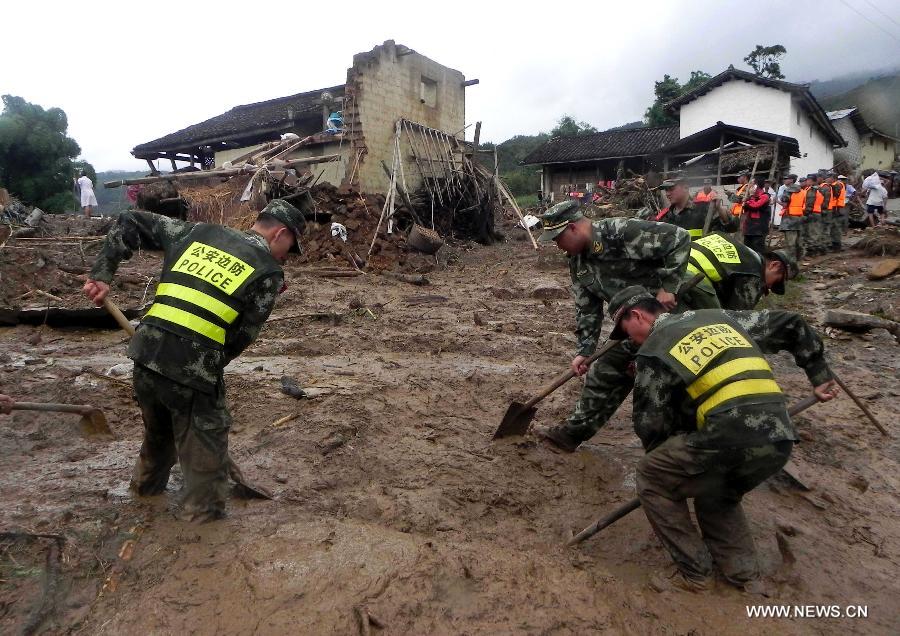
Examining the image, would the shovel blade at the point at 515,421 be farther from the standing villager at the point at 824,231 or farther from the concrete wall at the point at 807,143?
the concrete wall at the point at 807,143

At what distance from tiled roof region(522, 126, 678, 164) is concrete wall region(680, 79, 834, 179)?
1146 mm

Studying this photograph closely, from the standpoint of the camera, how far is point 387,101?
13508mm

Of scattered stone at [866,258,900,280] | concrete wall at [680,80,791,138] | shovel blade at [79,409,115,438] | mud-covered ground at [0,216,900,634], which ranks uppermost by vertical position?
concrete wall at [680,80,791,138]

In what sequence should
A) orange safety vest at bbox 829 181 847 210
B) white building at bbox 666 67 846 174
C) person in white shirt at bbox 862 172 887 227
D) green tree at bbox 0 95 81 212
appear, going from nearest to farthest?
orange safety vest at bbox 829 181 847 210 < person in white shirt at bbox 862 172 887 227 < green tree at bbox 0 95 81 212 < white building at bbox 666 67 846 174

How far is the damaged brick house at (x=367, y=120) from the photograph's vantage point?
12.8 metres

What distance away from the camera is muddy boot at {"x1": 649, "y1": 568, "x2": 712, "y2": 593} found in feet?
8.64

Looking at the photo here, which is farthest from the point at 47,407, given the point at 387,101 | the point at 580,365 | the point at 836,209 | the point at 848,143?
the point at 848,143

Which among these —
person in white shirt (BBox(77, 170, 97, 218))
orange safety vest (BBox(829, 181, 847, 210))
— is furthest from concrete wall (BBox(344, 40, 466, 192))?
orange safety vest (BBox(829, 181, 847, 210))

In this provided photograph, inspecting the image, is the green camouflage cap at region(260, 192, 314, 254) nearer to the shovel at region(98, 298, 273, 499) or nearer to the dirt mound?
the shovel at region(98, 298, 273, 499)

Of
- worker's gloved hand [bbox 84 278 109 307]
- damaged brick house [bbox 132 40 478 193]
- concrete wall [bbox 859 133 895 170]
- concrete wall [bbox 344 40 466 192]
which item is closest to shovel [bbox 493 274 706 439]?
worker's gloved hand [bbox 84 278 109 307]

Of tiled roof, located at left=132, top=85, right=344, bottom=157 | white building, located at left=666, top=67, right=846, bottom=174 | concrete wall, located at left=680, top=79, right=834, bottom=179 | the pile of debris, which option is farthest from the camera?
concrete wall, located at left=680, top=79, right=834, bottom=179

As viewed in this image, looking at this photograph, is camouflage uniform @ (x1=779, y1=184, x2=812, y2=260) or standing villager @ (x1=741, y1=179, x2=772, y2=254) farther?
camouflage uniform @ (x1=779, y1=184, x2=812, y2=260)

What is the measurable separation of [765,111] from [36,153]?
2549 cm

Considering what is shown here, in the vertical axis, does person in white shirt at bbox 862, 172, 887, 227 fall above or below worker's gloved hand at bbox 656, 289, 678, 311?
above
